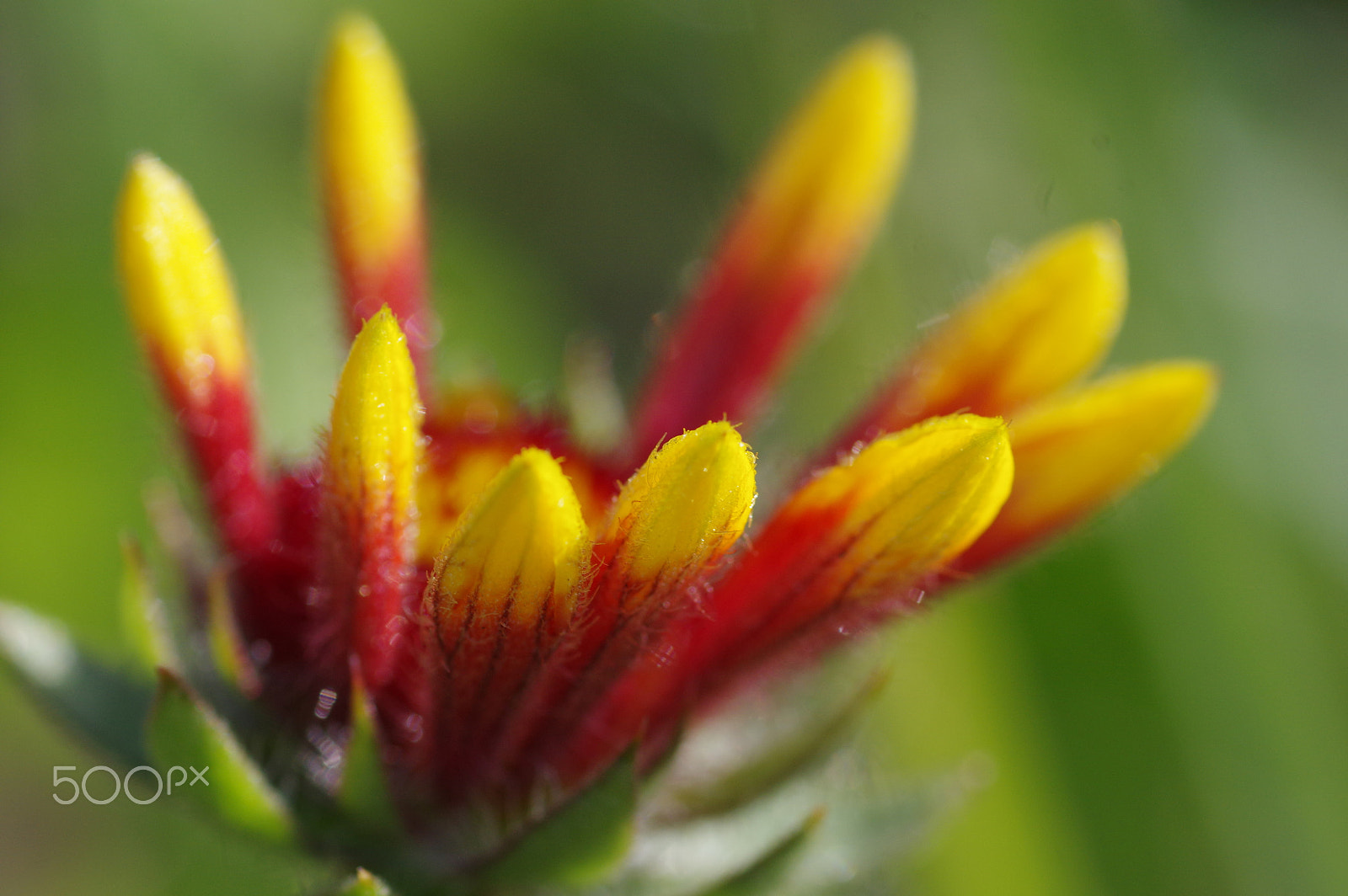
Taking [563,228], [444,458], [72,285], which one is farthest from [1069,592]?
[72,285]

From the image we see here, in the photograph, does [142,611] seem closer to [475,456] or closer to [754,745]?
[475,456]

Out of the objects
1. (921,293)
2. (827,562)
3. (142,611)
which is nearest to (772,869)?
(827,562)

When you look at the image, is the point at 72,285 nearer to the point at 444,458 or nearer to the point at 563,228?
the point at 563,228

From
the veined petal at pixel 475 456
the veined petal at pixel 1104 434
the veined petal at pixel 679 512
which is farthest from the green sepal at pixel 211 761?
the veined petal at pixel 1104 434

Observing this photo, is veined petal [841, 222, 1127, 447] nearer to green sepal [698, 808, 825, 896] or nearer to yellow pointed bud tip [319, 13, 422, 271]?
green sepal [698, 808, 825, 896]

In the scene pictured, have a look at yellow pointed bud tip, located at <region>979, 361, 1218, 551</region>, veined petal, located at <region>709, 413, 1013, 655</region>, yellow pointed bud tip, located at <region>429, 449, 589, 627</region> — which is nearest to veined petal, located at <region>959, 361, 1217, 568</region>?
yellow pointed bud tip, located at <region>979, 361, 1218, 551</region>
